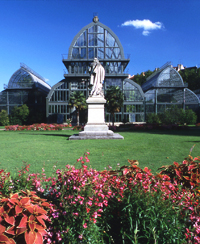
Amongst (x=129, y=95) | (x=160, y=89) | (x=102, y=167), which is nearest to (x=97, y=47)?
(x=129, y=95)

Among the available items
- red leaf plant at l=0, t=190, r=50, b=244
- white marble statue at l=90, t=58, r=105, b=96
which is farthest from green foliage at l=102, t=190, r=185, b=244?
white marble statue at l=90, t=58, r=105, b=96

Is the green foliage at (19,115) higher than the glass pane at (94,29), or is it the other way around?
the glass pane at (94,29)

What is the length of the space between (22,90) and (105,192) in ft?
161

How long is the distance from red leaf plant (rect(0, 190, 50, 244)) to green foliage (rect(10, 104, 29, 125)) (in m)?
44.3

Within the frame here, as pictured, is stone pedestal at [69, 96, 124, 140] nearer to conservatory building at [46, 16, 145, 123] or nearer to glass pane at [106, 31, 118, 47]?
conservatory building at [46, 16, 145, 123]

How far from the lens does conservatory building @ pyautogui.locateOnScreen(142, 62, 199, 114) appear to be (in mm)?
44031

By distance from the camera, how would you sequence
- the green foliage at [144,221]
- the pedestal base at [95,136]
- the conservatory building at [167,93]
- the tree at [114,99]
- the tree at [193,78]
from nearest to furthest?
1. the green foliage at [144,221]
2. the pedestal base at [95,136]
3. the tree at [114,99]
4. the conservatory building at [167,93]
5. the tree at [193,78]

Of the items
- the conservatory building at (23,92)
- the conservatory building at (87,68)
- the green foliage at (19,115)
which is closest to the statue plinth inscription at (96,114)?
the conservatory building at (87,68)

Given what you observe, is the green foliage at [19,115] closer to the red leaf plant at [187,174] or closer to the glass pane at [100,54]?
the glass pane at [100,54]

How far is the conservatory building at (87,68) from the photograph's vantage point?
42.3 metres

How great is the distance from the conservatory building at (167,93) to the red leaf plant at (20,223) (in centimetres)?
4376

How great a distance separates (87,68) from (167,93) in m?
19.3

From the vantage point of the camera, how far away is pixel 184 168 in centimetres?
358

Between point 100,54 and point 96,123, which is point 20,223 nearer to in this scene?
point 96,123
